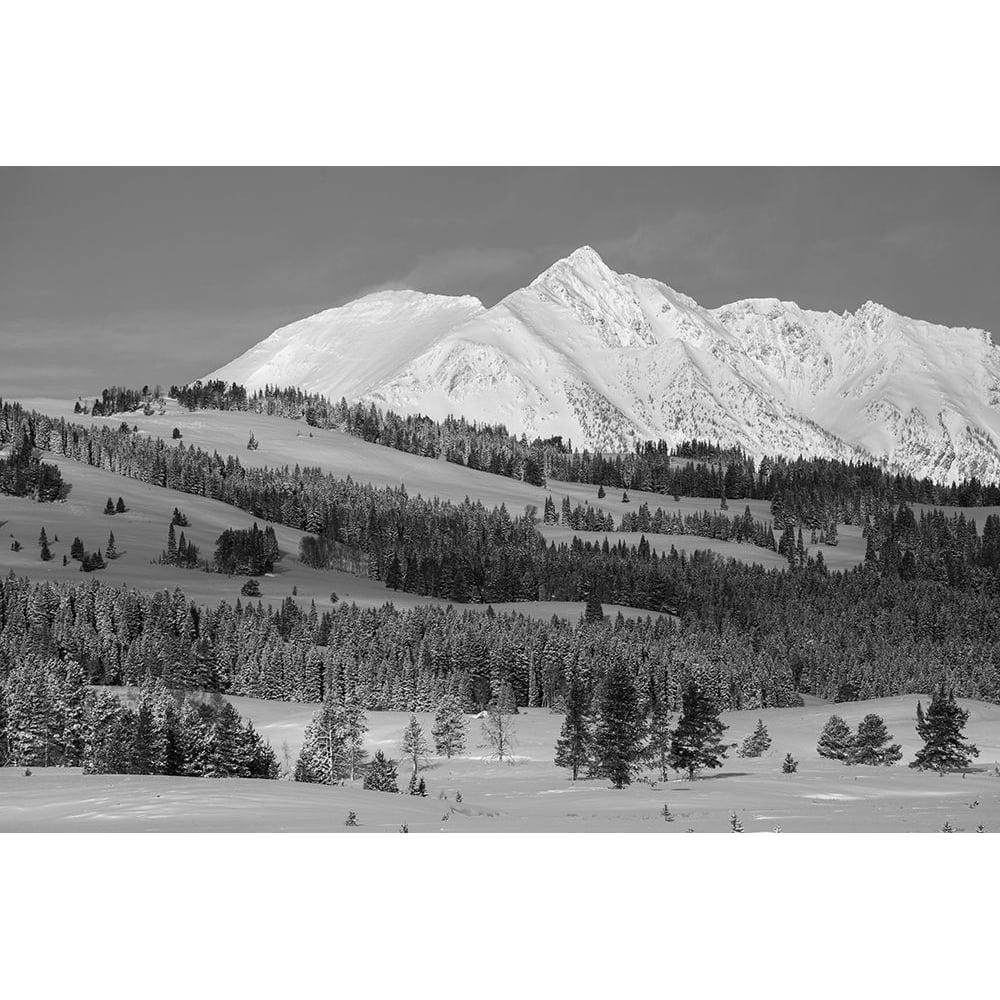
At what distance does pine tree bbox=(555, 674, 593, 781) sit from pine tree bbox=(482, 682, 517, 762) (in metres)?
18.3

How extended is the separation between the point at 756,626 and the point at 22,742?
140621 mm

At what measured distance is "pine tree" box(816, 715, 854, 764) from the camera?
9619 cm

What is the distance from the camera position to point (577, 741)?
80812 millimetres

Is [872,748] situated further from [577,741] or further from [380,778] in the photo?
[380,778]

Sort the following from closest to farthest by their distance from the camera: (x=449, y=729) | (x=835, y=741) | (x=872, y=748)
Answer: (x=872, y=748)
(x=835, y=741)
(x=449, y=729)

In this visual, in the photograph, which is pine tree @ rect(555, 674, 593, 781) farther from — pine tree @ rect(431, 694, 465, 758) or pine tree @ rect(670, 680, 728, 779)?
pine tree @ rect(431, 694, 465, 758)

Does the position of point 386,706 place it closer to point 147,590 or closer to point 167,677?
point 167,677

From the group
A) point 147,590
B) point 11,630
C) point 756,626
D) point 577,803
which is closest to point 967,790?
point 577,803

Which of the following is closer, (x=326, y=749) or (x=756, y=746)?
(x=326, y=749)

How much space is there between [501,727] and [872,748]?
3722 cm

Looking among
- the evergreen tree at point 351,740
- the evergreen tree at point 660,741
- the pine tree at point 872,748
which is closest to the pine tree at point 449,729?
the evergreen tree at point 351,740

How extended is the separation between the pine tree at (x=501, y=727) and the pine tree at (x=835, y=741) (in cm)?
2836

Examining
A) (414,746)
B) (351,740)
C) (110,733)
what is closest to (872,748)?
(414,746)

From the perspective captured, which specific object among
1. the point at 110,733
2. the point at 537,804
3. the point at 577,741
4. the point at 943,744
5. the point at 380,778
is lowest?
the point at 380,778
